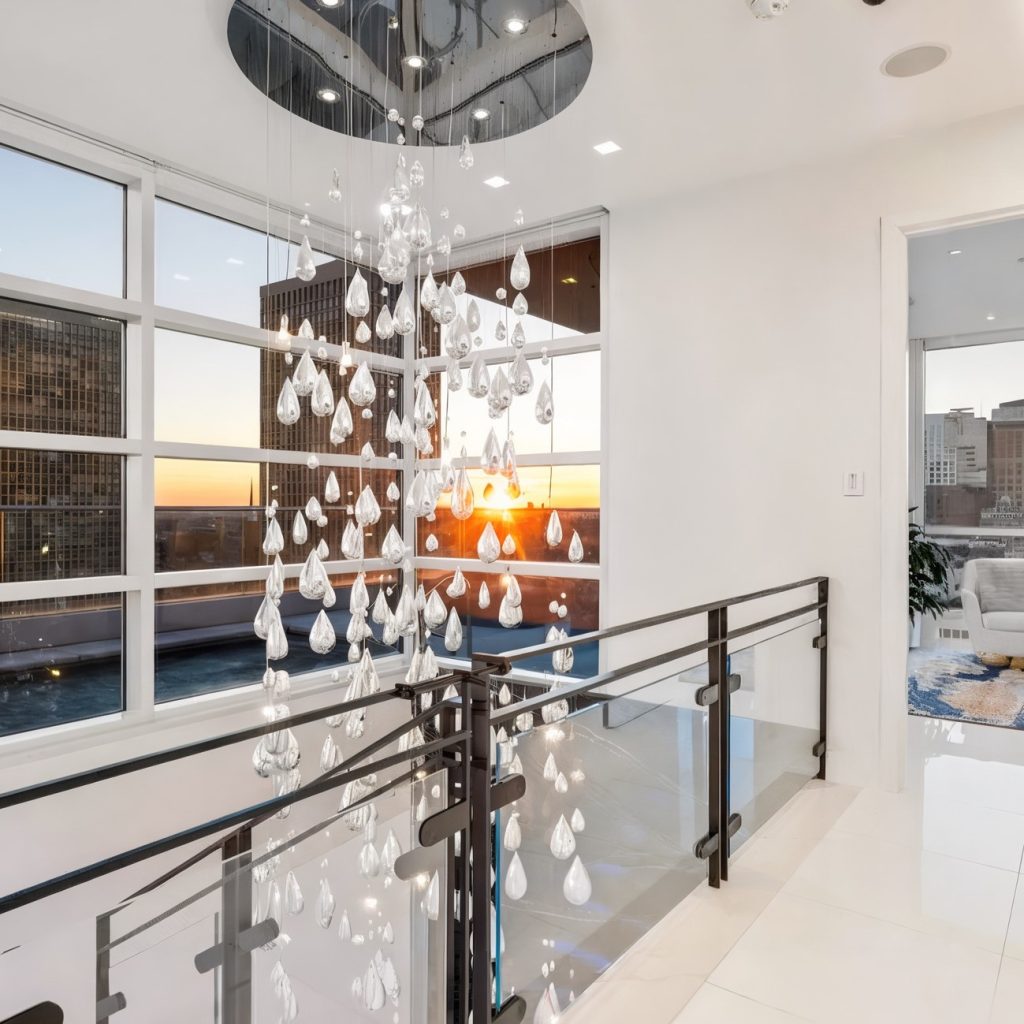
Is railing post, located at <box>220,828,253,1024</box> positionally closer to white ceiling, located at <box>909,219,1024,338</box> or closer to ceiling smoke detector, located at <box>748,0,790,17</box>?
ceiling smoke detector, located at <box>748,0,790,17</box>

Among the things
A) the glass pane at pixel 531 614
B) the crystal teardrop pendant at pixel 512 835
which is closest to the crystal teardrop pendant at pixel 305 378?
the crystal teardrop pendant at pixel 512 835

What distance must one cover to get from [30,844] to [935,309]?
7194 millimetres

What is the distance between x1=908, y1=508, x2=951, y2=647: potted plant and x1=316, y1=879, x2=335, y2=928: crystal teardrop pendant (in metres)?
5.77

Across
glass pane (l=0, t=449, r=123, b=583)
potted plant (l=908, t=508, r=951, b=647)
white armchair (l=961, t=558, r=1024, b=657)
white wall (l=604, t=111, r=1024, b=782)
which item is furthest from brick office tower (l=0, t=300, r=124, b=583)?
white armchair (l=961, t=558, r=1024, b=657)

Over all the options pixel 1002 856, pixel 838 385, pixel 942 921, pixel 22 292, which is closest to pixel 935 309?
pixel 838 385

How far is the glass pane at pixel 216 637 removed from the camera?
150 inches

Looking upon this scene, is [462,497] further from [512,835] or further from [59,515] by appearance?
[59,515]

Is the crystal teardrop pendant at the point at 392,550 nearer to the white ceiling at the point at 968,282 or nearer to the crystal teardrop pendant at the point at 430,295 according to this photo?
the crystal teardrop pendant at the point at 430,295

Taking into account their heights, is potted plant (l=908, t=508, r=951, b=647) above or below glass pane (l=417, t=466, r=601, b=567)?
below

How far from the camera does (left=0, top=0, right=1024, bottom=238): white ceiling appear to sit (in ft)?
8.21

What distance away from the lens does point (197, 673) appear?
3.95 m

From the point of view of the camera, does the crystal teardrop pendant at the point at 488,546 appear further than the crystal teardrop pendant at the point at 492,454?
Yes

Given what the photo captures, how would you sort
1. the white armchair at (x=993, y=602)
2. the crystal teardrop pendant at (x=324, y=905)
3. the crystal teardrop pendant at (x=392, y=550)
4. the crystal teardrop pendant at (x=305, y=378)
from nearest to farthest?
the crystal teardrop pendant at (x=324, y=905) → the crystal teardrop pendant at (x=305, y=378) → the crystal teardrop pendant at (x=392, y=550) → the white armchair at (x=993, y=602)

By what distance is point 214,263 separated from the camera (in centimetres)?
403
